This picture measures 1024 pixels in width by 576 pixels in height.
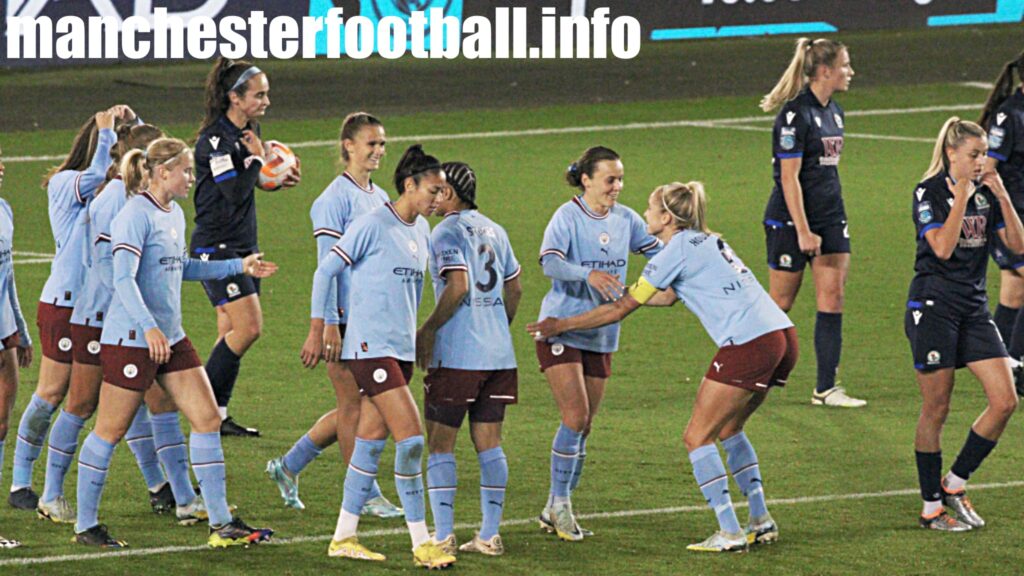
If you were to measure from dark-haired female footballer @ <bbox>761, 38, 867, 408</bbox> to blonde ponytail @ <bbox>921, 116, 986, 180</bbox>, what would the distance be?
2.78 m

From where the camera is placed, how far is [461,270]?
878cm

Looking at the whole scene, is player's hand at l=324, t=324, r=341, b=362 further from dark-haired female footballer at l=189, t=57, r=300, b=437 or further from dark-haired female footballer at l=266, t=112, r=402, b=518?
dark-haired female footballer at l=189, t=57, r=300, b=437

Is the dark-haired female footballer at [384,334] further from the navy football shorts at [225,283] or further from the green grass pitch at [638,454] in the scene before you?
the navy football shorts at [225,283]

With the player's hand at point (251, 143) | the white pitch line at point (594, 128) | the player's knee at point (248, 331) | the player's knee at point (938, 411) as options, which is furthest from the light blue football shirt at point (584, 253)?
the white pitch line at point (594, 128)

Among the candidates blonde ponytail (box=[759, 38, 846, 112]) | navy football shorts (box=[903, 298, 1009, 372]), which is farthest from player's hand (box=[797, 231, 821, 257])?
navy football shorts (box=[903, 298, 1009, 372])

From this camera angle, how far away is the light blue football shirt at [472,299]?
8.80 meters

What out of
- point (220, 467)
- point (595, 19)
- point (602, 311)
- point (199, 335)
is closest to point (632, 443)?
point (602, 311)

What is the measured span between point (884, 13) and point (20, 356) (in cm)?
2743

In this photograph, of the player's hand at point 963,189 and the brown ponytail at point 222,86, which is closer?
the player's hand at point 963,189

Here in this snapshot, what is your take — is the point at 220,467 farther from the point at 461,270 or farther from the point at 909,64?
the point at 909,64

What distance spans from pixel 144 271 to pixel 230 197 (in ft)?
Result: 7.85

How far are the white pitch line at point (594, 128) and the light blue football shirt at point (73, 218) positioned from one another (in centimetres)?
1506

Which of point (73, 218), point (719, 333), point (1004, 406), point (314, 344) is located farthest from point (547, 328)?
point (73, 218)

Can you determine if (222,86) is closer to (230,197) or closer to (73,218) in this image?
(230,197)
